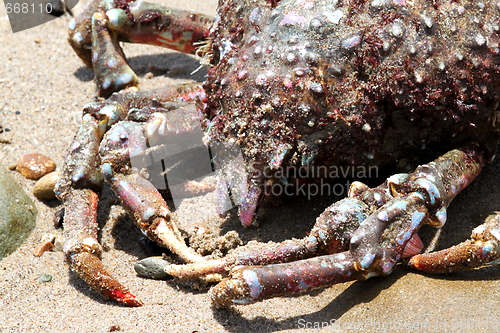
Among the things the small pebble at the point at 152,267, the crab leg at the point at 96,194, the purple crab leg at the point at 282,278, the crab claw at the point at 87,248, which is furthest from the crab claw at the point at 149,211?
the purple crab leg at the point at 282,278

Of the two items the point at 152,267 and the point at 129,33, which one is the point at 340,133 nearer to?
the point at 152,267

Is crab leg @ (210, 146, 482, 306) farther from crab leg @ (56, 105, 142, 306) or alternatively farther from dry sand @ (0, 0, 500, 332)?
crab leg @ (56, 105, 142, 306)


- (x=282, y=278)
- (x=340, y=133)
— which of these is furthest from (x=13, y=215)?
(x=340, y=133)

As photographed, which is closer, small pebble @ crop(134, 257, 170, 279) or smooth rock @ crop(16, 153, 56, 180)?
small pebble @ crop(134, 257, 170, 279)

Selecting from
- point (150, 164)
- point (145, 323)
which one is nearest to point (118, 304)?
point (145, 323)

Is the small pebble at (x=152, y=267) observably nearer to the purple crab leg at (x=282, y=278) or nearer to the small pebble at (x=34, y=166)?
the purple crab leg at (x=282, y=278)

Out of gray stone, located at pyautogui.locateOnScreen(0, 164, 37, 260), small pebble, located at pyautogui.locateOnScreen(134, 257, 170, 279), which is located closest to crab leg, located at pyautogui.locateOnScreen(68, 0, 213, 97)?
gray stone, located at pyautogui.locateOnScreen(0, 164, 37, 260)
